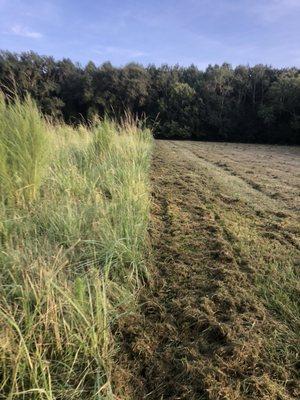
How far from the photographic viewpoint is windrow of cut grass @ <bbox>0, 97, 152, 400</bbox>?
1.41 m

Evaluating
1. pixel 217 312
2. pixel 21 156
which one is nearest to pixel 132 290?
pixel 217 312

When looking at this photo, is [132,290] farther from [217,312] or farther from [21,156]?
[21,156]

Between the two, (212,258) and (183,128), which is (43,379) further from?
(183,128)

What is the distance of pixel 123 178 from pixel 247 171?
14.0 ft

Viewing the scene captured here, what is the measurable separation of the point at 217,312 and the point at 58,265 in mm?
935

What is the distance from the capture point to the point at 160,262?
260 centimetres

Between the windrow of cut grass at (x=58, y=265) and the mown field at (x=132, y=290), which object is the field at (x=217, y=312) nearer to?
the mown field at (x=132, y=290)

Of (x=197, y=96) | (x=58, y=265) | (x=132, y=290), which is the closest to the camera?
(x=58, y=265)

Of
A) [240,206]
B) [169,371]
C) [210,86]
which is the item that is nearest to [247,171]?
[240,206]

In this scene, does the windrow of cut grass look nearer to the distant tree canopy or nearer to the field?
the field

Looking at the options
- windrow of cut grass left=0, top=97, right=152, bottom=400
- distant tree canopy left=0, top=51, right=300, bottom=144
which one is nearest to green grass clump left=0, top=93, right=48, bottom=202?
windrow of cut grass left=0, top=97, right=152, bottom=400

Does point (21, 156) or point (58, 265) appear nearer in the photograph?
point (58, 265)

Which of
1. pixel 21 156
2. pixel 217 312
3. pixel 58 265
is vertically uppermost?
pixel 21 156

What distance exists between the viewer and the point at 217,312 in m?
2.01
